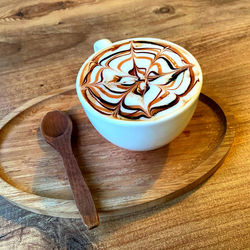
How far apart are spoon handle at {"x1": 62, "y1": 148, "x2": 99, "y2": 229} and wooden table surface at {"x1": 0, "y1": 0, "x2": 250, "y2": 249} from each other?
0.05 metres

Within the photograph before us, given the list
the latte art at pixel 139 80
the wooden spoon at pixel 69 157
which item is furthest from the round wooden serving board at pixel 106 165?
the latte art at pixel 139 80

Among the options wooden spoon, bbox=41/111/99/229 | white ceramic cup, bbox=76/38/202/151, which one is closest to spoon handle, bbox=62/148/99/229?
wooden spoon, bbox=41/111/99/229

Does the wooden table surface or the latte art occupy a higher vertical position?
the latte art

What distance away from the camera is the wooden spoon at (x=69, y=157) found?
59 cm

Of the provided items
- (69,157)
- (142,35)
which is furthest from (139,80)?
(142,35)

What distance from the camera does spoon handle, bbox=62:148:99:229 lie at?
1.90ft

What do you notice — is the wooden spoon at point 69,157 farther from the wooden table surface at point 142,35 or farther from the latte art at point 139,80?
the latte art at point 139,80

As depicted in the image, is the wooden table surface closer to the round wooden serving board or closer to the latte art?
the round wooden serving board

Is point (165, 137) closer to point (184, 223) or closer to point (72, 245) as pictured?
point (184, 223)

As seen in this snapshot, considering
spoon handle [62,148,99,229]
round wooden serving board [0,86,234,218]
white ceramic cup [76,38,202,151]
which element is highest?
white ceramic cup [76,38,202,151]

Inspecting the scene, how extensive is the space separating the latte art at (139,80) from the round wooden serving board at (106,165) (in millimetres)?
158

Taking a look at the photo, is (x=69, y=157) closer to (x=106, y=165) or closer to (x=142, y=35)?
(x=106, y=165)

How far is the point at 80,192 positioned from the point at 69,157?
103 millimetres

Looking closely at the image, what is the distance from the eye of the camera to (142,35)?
1077mm
